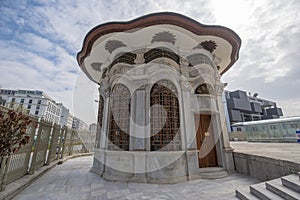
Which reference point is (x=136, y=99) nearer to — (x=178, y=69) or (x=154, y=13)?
(x=178, y=69)

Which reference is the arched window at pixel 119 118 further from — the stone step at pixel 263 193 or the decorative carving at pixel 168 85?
the stone step at pixel 263 193

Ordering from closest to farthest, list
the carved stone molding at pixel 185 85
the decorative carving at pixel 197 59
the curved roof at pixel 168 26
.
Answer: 1. the curved roof at pixel 168 26
2. the carved stone molding at pixel 185 85
3. the decorative carving at pixel 197 59

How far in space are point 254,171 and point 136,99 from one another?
4881 mm

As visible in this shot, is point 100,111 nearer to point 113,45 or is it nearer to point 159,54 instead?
point 113,45

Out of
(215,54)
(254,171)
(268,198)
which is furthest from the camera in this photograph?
(215,54)

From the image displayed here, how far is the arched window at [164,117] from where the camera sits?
5.23 meters

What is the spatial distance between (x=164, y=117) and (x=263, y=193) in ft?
10.8

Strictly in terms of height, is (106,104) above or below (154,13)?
below

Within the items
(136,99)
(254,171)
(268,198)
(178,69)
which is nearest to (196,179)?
(254,171)

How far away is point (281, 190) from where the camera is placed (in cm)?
292

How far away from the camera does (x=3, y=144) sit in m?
3.18

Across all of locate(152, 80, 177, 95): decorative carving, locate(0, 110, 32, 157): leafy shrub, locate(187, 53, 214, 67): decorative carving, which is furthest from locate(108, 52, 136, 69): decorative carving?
locate(0, 110, 32, 157): leafy shrub

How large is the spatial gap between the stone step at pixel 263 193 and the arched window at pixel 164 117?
7.79ft

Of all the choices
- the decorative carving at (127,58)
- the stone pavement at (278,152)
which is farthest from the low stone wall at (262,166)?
the decorative carving at (127,58)
